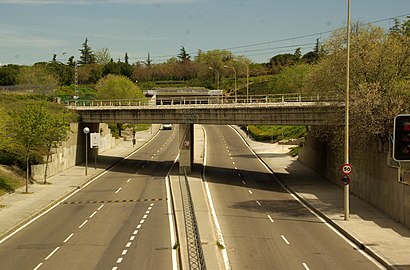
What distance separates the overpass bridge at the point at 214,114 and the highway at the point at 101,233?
6806 mm

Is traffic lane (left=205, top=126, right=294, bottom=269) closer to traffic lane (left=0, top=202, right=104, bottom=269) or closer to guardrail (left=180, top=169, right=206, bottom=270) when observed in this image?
guardrail (left=180, top=169, right=206, bottom=270)

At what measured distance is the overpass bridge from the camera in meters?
46.2

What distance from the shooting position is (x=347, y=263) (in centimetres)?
2134

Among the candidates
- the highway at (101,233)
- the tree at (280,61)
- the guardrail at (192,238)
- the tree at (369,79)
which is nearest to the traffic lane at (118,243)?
the highway at (101,233)

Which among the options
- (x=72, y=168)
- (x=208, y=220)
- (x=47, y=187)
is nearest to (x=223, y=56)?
(x=72, y=168)

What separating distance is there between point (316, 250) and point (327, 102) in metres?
17.4

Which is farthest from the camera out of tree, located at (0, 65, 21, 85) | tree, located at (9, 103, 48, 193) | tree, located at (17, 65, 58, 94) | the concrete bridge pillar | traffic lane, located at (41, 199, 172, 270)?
tree, located at (0, 65, 21, 85)

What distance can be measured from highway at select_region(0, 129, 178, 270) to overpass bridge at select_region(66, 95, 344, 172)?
6.81 meters

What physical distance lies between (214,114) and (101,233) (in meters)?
25.9

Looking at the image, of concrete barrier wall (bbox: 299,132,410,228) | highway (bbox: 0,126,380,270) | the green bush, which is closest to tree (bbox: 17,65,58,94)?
the green bush

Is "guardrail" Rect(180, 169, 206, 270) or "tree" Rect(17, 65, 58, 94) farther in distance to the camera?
"tree" Rect(17, 65, 58, 94)

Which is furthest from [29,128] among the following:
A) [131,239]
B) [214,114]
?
[131,239]

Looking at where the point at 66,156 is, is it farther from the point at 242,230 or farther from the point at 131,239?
the point at 242,230

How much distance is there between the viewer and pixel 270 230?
2833 cm
